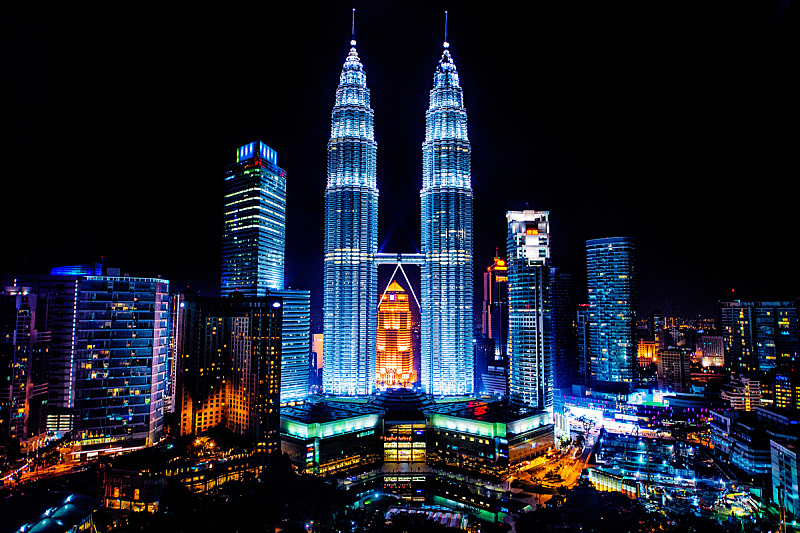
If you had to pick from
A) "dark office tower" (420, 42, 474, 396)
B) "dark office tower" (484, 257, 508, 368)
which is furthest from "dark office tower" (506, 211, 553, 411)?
"dark office tower" (484, 257, 508, 368)

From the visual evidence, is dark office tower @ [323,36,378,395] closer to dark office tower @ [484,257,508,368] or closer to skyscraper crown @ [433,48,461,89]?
skyscraper crown @ [433,48,461,89]

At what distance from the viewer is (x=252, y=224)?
76000mm

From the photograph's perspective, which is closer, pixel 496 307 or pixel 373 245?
pixel 373 245

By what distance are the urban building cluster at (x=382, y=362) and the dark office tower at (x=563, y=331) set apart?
0.45 m

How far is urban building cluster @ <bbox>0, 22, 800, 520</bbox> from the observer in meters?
48.1

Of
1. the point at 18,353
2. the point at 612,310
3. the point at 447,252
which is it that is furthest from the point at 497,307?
the point at 18,353

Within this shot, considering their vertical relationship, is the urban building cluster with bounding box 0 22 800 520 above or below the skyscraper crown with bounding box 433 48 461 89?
below

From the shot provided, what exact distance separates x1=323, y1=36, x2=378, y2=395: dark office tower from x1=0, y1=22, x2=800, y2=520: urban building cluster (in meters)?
0.30

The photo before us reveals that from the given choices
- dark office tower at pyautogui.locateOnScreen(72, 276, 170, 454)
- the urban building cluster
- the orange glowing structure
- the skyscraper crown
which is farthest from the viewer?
the orange glowing structure

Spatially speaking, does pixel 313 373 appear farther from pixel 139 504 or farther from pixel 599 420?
pixel 139 504

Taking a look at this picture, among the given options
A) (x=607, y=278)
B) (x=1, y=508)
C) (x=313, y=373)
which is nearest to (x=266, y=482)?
(x=1, y=508)

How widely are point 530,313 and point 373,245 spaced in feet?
85.5

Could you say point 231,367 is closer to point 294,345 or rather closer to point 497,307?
point 294,345

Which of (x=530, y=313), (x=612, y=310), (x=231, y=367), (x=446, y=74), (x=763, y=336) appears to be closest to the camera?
(x=231, y=367)
